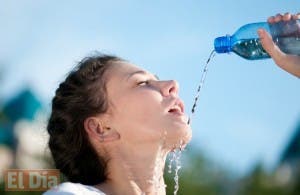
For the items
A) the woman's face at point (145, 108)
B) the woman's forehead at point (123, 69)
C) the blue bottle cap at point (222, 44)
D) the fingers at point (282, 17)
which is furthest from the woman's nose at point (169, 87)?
the fingers at point (282, 17)

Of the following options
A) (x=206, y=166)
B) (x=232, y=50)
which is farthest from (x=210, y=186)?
(x=232, y=50)

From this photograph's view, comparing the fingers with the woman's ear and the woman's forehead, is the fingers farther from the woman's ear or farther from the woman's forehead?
the woman's ear

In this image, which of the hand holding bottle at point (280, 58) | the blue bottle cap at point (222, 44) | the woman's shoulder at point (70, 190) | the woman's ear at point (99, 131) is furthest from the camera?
the blue bottle cap at point (222, 44)

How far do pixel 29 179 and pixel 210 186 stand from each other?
33.3ft

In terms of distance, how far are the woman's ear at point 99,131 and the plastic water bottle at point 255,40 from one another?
493mm

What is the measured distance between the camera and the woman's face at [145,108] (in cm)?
221

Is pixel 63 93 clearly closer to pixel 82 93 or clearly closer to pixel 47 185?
pixel 82 93

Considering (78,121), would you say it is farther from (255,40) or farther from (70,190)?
(255,40)

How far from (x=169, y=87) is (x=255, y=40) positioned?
63 cm

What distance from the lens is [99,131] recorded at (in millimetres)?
2334

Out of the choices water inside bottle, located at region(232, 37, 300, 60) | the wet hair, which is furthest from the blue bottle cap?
the wet hair

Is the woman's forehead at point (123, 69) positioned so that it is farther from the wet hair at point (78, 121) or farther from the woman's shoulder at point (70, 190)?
the woman's shoulder at point (70, 190)

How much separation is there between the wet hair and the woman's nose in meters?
0.21

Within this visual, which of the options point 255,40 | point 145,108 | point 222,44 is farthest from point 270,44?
point 255,40
